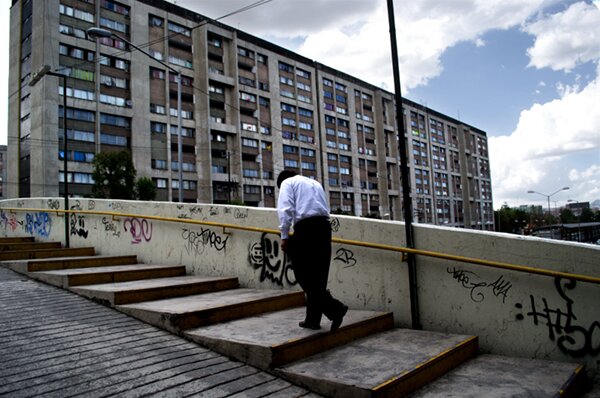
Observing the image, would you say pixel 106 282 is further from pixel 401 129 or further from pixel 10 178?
pixel 10 178

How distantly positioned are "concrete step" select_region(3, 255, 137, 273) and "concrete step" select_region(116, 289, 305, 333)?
2388 mm

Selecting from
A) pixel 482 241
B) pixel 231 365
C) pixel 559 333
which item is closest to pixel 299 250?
pixel 231 365

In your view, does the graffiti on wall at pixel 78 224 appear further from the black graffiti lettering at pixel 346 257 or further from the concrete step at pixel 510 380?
the concrete step at pixel 510 380

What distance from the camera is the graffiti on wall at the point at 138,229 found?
7.24 m

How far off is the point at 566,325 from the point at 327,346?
6.94 feet

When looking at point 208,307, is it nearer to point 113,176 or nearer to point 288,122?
point 113,176

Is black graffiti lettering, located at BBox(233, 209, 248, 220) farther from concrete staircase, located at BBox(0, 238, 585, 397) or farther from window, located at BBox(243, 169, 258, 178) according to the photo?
window, located at BBox(243, 169, 258, 178)

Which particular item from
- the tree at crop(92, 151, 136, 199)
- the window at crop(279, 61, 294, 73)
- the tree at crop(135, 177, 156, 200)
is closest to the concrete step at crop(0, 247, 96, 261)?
the tree at crop(92, 151, 136, 199)

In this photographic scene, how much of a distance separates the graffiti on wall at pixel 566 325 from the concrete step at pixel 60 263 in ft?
20.1

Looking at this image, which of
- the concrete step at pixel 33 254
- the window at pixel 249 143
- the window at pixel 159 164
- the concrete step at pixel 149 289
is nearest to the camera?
the concrete step at pixel 149 289

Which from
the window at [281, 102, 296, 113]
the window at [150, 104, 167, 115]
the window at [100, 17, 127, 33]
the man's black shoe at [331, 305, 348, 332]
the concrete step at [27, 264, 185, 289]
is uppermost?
the window at [100, 17, 127, 33]

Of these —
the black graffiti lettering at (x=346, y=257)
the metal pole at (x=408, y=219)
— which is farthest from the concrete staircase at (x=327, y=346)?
the black graffiti lettering at (x=346, y=257)

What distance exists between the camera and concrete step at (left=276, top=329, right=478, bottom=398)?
288 cm

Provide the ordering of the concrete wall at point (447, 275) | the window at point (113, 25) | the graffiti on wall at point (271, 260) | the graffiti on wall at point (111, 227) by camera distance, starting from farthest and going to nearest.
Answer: the window at point (113, 25) → the graffiti on wall at point (111, 227) → the graffiti on wall at point (271, 260) → the concrete wall at point (447, 275)
